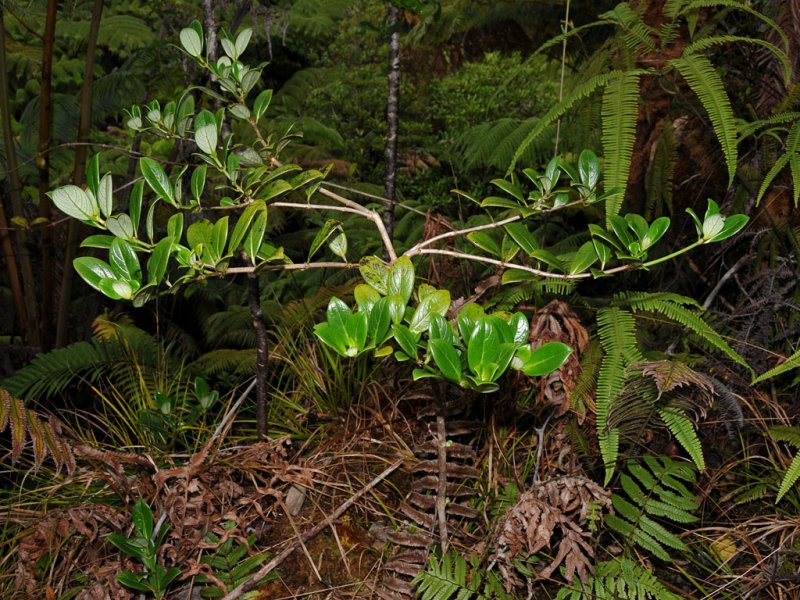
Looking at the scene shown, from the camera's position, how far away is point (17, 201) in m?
3.07

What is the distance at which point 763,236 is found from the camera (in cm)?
239

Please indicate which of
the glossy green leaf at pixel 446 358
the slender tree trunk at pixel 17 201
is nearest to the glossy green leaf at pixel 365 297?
the glossy green leaf at pixel 446 358

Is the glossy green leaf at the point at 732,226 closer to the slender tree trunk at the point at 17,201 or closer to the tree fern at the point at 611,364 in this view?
the tree fern at the point at 611,364

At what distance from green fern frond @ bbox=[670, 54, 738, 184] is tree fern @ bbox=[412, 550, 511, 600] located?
1158mm

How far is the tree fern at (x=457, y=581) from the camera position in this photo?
1.53 metres

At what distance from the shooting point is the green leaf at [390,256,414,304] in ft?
5.04

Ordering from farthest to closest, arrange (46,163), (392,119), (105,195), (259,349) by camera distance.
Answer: (46,163)
(392,119)
(259,349)
(105,195)

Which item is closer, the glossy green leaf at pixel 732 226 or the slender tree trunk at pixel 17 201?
the glossy green leaf at pixel 732 226

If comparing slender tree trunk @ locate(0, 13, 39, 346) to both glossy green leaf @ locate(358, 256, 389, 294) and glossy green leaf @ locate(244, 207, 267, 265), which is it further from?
glossy green leaf @ locate(358, 256, 389, 294)

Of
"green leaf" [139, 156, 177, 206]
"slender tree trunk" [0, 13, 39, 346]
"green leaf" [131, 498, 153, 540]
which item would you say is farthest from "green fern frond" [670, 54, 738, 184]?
"slender tree trunk" [0, 13, 39, 346]

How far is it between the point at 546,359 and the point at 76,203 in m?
1.04

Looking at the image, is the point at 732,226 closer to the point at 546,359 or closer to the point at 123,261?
the point at 546,359

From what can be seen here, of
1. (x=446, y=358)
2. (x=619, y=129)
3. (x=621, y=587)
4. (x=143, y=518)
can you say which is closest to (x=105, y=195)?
(x=143, y=518)

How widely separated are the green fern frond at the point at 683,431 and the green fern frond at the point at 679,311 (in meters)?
0.18
